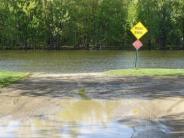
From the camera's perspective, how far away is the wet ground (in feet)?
37.6

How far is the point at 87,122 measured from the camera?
41.3ft

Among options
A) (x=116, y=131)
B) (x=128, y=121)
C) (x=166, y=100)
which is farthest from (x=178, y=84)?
(x=116, y=131)

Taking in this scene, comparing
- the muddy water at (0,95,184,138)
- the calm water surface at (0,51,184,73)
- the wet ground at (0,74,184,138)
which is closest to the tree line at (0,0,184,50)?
the calm water surface at (0,51,184,73)

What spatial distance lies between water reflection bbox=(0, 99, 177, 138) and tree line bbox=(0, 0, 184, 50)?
75.4 meters

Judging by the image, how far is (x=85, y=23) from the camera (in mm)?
94375

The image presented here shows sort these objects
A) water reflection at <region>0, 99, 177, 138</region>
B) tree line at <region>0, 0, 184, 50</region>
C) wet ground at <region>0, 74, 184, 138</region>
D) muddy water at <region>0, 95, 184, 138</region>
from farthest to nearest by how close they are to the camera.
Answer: tree line at <region>0, 0, 184, 50</region>
wet ground at <region>0, 74, 184, 138</region>
muddy water at <region>0, 95, 184, 138</region>
water reflection at <region>0, 99, 177, 138</region>

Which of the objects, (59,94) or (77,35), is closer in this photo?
(59,94)

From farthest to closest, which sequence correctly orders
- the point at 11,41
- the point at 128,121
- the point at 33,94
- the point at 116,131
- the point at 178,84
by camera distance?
the point at 11,41, the point at 178,84, the point at 33,94, the point at 128,121, the point at 116,131

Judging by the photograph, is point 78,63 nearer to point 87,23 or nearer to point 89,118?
point 89,118

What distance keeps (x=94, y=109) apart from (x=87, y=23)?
80.4 m

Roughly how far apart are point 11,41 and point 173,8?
3009 centimetres

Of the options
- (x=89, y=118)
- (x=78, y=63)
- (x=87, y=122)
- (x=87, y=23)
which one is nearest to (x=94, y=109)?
(x=89, y=118)

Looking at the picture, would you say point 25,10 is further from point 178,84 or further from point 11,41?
point 178,84

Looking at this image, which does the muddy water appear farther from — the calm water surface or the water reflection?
the calm water surface
